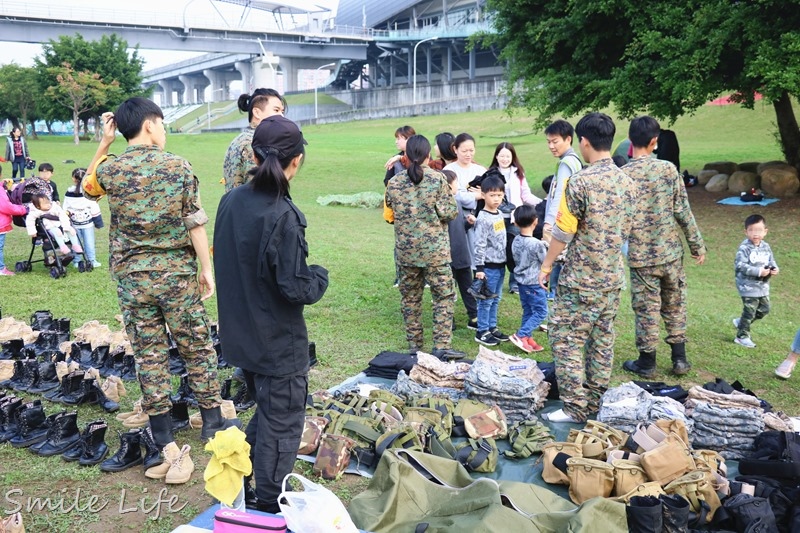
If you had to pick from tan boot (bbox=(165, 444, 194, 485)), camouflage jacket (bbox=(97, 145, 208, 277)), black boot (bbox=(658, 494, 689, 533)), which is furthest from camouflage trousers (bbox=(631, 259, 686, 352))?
tan boot (bbox=(165, 444, 194, 485))

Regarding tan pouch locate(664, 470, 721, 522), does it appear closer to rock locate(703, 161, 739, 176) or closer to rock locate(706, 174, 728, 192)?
rock locate(706, 174, 728, 192)

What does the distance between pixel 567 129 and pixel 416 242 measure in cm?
178

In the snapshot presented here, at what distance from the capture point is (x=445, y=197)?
6.30 meters

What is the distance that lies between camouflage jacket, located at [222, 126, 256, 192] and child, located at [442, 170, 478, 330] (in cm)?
237

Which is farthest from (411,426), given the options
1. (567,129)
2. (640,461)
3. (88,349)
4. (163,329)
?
(88,349)

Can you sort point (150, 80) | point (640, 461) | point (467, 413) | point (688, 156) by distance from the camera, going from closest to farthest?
point (640, 461), point (467, 413), point (688, 156), point (150, 80)

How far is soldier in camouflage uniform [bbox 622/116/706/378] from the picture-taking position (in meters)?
6.11

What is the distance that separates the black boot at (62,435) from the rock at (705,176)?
15.9 meters

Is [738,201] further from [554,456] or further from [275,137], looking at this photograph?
[275,137]

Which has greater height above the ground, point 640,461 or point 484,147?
point 484,147

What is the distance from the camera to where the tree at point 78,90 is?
138 feet

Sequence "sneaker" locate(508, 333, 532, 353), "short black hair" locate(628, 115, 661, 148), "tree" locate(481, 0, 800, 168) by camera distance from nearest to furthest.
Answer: "short black hair" locate(628, 115, 661, 148)
"sneaker" locate(508, 333, 532, 353)
"tree" locate(481, 0, 800, 168)

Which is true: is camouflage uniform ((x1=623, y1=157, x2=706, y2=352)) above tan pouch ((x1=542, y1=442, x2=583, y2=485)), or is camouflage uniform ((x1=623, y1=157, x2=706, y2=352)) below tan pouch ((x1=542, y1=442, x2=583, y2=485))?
above

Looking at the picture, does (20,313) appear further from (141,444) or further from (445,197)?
(445,197)
